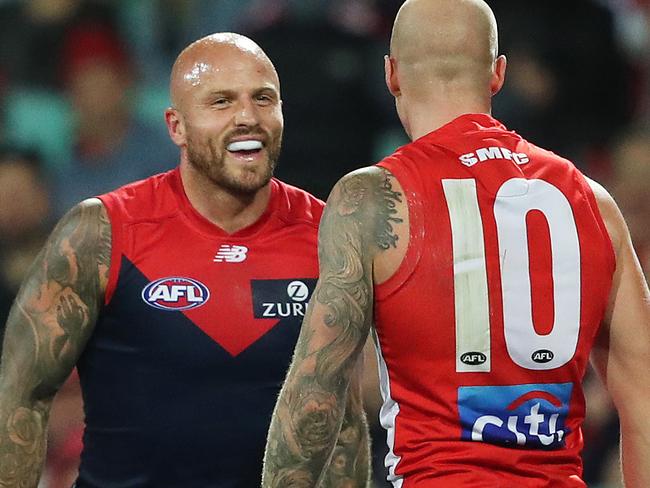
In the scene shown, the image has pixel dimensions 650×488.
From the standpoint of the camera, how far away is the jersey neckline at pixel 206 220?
170 inches

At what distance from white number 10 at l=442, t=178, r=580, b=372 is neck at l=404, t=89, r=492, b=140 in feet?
0.74

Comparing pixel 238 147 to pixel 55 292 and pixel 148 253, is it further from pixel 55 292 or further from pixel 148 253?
pixel 55 292

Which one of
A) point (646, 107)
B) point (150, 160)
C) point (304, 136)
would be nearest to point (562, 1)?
point (646, 107)

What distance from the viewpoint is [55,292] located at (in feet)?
13.3

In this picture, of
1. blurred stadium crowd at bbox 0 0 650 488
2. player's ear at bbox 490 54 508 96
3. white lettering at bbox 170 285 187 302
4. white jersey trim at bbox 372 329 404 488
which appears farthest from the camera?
blurred stadium crowd at bbox 0 0 650 488

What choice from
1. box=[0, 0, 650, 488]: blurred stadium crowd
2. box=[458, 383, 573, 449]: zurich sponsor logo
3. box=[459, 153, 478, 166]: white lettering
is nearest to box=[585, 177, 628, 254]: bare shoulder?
box=[459, 153, 478, 166]: white lettering

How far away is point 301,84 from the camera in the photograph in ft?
25.3

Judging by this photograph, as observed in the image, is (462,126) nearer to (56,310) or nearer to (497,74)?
(497,74)

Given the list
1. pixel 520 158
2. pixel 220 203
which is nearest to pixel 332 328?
pixel 520 158

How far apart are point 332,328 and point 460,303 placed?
1.10 ft

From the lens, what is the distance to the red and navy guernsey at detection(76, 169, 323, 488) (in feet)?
13.5

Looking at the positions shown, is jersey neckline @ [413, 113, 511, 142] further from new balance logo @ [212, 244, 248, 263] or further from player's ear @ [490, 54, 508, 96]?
new balance logo @ [212, 244, 248, 263]

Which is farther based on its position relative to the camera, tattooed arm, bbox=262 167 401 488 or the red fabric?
the red fabric

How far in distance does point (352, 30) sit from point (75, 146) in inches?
72.6
